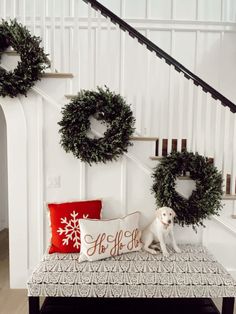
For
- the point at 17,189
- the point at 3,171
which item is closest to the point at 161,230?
the point at 17,189

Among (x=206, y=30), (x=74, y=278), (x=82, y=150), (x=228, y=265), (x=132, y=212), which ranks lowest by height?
(x=228, y=265)

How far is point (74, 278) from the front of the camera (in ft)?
7.75

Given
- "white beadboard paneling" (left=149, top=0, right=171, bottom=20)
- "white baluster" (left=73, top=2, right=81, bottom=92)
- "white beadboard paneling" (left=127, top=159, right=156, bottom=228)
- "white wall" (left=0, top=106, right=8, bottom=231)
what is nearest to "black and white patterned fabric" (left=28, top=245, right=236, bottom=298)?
"white beadboard paneling" (left=127, top=159, right=156, bottom=228)

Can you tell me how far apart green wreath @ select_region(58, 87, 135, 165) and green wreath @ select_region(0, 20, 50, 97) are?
43 centimetres

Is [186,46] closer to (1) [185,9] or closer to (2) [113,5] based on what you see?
(1) [185,9]

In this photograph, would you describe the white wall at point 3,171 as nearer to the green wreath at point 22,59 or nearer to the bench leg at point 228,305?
the green wreath at point 22,59

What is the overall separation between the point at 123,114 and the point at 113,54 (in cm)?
69

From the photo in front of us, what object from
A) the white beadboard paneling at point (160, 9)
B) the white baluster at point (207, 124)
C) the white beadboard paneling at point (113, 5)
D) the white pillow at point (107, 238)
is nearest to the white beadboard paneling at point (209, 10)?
the white beadboard paneling at point (160, 9)

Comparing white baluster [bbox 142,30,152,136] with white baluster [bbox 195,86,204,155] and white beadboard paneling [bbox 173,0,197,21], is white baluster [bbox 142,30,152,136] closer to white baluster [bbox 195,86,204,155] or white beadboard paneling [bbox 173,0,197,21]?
white baluster [bbox 195,86,204,155]

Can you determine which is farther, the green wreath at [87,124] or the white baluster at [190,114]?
the white baluster at [190,114]

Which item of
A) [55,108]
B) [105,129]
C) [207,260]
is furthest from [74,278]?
[55,108]

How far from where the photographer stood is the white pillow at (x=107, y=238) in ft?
8.63

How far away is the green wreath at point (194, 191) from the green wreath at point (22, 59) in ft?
4.73

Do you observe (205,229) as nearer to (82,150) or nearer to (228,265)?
(228,265)
